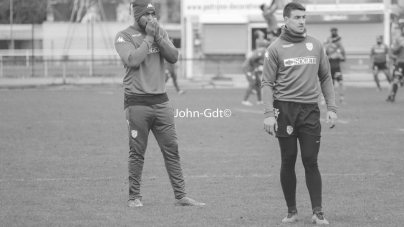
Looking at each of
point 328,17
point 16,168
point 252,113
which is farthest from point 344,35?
Result: point 16,168

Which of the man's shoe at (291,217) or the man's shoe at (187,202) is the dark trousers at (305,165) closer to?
the man's shoe at (291,217)

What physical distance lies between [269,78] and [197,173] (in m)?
3.56

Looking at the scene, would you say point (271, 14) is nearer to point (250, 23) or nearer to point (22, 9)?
point (250, 23)

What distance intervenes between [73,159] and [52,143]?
7.33ft

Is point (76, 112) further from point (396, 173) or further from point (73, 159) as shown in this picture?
point (396, 173)

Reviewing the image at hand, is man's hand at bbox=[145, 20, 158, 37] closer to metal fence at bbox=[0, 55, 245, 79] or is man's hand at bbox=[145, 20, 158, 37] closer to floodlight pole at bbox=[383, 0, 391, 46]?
metal fence at bbox=[0, 55, 245, 79]

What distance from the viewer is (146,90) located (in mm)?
7988

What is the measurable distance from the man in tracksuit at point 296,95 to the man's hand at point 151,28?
1.23m

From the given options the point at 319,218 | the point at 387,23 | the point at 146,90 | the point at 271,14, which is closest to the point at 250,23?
the point at 387,23

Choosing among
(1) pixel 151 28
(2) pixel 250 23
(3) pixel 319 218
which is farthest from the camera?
(2) pixel 250 23

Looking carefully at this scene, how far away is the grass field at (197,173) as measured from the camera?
764 centimetres

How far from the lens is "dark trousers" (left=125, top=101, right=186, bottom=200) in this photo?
318 inches

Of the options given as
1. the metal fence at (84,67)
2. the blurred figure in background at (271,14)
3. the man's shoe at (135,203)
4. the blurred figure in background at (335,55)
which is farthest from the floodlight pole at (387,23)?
the man's shoe at (135,203)

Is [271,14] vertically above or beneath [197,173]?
above
